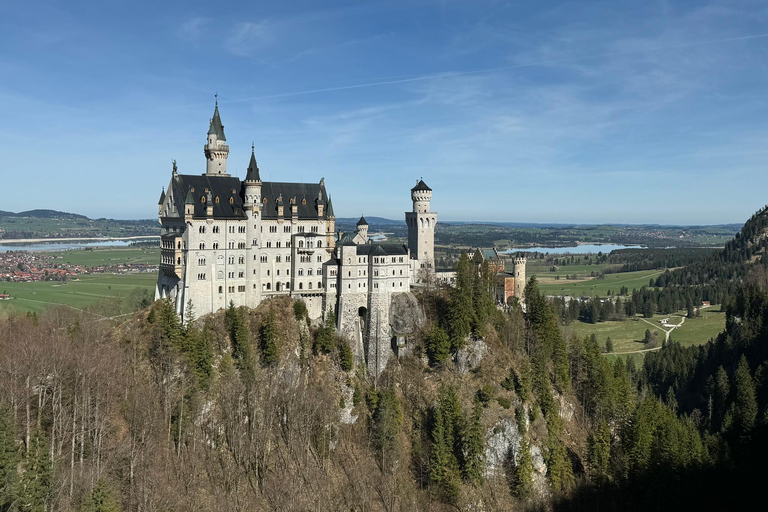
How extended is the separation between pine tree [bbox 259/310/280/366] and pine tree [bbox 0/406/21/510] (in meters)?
32.6

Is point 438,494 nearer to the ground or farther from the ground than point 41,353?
nearer to the ground

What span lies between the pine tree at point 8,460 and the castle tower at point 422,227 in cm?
→ 6001

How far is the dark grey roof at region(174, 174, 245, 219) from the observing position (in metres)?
82.1

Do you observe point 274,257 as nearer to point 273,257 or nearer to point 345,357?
point 273,257

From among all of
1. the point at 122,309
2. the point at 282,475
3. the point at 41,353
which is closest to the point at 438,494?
the point at 282,475

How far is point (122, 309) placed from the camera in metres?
106

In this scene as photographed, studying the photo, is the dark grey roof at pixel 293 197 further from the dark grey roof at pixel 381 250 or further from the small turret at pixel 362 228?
the dark grey roof at pixel 381 250

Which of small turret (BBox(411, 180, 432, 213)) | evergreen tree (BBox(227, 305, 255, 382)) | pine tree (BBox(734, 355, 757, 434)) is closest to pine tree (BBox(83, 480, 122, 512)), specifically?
evergreen tree (BBox(227, 305, 255, 382))

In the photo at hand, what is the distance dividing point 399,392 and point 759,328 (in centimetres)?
7873

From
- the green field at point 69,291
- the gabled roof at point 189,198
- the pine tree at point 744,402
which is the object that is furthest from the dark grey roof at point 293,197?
the pine tree at point 744,402

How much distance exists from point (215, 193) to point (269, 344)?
2229 cm

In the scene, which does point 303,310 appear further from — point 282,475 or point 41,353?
point 41,353

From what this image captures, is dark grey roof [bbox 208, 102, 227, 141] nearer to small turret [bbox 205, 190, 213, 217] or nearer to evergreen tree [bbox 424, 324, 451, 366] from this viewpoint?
small turret [bbox 205, 190, 213, 217]

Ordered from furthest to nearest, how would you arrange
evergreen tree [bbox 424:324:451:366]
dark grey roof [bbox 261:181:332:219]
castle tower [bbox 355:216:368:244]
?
1. castle tower [bbox 355:216:368:244]
2. dark grey roof [bbox 261:181:332:219]
3. evergreen tree [bbox 424:324:451:366]
